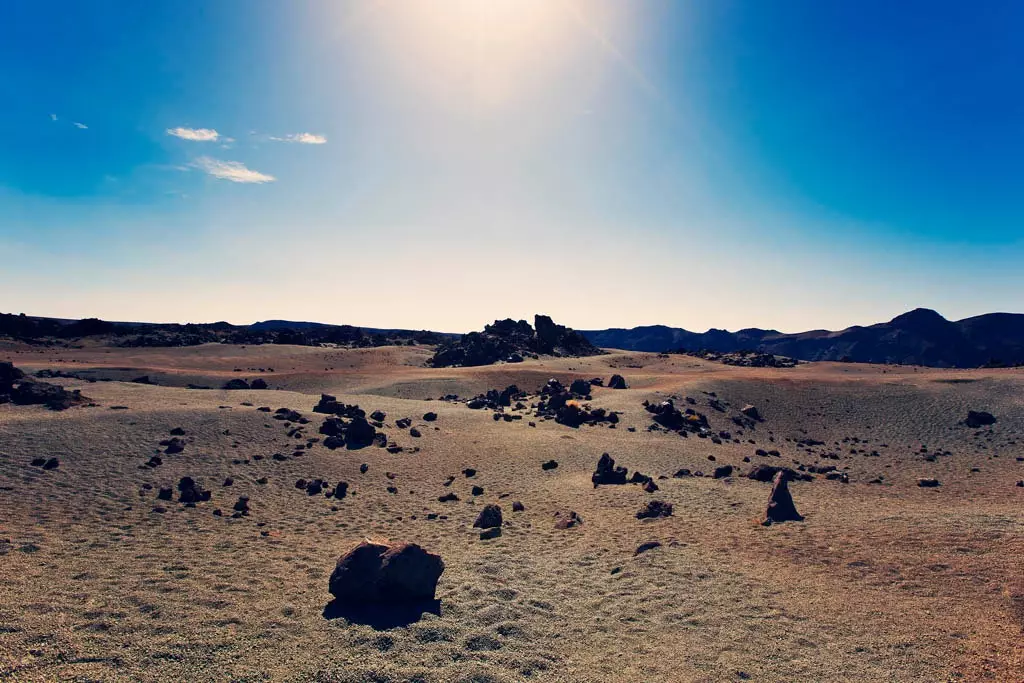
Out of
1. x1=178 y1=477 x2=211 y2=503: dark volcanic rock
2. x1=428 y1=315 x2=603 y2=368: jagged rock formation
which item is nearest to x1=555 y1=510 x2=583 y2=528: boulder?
x1=178 y1=477 x2=211 y2=503: dark volcanic rock

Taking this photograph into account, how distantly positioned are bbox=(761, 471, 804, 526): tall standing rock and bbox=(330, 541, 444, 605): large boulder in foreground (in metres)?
9.52

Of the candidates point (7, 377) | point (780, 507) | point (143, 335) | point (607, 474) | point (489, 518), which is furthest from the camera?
point (143, 335)

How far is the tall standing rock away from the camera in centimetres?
1441

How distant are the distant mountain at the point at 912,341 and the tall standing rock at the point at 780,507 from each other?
3732 inches

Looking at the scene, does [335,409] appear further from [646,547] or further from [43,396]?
[646,547]

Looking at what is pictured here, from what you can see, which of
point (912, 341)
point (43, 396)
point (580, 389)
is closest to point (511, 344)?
point (580, 389)

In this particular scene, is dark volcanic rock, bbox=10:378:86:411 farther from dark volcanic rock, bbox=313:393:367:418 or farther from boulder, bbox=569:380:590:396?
boulder, bbox=569:380:590:396

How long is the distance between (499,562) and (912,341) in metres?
148

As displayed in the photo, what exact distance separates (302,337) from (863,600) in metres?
88.8

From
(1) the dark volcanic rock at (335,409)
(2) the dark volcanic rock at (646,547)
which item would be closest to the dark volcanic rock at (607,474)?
(2) the dark volcanic rock at (646,547)

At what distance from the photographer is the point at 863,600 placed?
961 cm

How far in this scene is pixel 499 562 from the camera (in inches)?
464

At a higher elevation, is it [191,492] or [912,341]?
[912,341]

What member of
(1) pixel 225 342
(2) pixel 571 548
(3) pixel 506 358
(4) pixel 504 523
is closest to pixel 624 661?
(2) pixel 571 548
